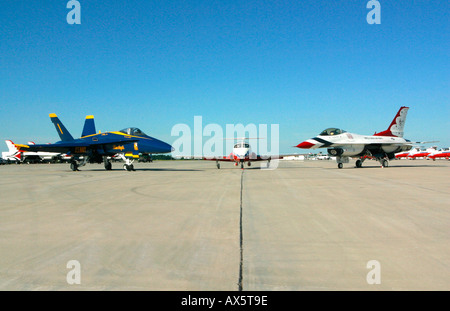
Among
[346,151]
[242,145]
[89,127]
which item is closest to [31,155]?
[89,127]

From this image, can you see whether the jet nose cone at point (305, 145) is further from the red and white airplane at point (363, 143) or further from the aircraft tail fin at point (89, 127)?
the aircraft tail fin at point (89, 127)

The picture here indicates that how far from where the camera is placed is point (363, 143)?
27.3 metres

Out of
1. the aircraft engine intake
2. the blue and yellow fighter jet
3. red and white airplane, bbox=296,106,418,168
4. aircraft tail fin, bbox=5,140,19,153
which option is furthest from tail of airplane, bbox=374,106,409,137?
aircraft tail fin, bbox=5,140,19,153

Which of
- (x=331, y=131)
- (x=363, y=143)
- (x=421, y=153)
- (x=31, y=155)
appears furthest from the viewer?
(x=421, y=153)

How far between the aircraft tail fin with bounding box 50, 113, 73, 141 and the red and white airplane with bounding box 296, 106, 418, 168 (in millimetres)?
19017

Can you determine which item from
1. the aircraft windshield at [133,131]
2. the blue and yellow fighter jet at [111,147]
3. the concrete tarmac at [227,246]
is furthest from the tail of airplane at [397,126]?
the concrete tarmac at [227,246]

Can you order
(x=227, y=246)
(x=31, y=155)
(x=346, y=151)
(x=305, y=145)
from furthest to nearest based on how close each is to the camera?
(x=31, y=155) → (x=346, y=151) → (x=305, y=145) → (x=227, y=246)

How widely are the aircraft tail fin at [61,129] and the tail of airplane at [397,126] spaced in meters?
28.0

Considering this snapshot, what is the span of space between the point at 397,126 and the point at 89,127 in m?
28.0

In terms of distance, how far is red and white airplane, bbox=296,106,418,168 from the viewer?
1019 inches

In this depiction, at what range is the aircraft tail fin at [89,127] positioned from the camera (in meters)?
26.8

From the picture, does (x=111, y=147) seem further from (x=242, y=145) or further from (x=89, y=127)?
(x=242, y=145)
